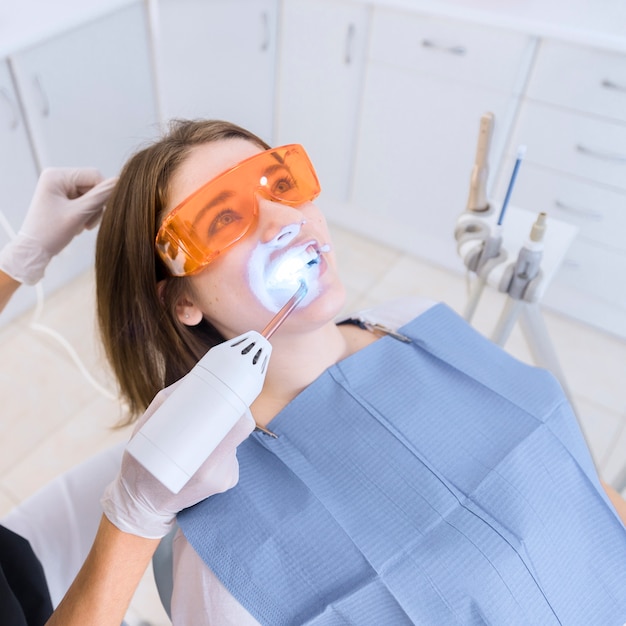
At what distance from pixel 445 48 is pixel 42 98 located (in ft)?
4.43

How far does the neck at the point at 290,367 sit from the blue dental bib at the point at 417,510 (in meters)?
0.03

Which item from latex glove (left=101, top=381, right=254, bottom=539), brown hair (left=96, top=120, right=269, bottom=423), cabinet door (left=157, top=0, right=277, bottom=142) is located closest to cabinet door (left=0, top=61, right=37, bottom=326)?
cabinet door (left=157, top=0, right=277, bottom=142)

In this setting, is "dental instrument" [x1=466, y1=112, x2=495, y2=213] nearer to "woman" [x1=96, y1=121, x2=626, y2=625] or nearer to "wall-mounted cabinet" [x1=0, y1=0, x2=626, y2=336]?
"woman" [x1=96, y1=121, x2=626, y2=625]

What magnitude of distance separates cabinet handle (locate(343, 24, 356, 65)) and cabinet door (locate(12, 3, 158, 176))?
75 centimetres

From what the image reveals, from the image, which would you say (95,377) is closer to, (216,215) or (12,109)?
(12,109)

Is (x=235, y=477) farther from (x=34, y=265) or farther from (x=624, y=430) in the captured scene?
(x=624, y=430)

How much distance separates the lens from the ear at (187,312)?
99 cm

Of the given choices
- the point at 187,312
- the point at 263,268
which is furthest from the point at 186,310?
the point at 263,268

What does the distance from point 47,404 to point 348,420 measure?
143 centimetres

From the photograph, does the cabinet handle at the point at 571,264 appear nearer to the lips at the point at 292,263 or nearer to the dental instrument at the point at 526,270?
the dental instrument at the point at 526,270

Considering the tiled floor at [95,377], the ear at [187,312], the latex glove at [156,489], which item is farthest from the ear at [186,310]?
the tiled floor at [95,377]

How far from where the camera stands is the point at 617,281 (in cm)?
218

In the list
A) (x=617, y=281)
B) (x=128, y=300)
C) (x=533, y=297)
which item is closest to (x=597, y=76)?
(x=617, y=281)

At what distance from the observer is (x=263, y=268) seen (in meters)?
0.92
